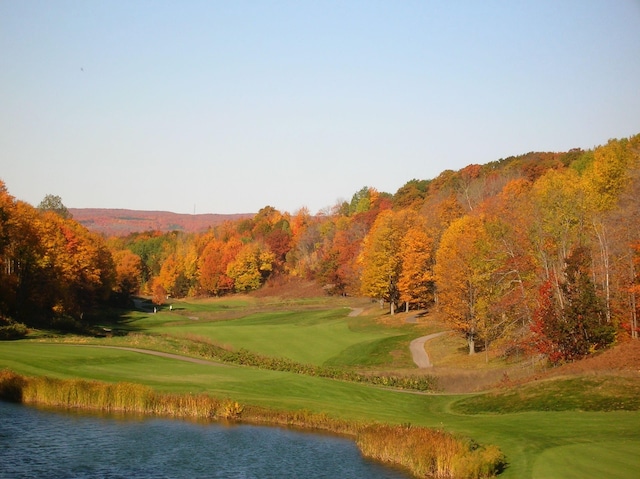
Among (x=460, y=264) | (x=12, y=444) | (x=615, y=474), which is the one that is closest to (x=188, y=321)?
(x=460, y=264)

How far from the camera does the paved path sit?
2381 inches

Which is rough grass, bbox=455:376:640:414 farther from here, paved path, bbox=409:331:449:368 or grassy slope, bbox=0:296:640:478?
paved path, bbox=409:331:449:368

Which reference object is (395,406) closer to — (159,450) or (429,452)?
(429,452)

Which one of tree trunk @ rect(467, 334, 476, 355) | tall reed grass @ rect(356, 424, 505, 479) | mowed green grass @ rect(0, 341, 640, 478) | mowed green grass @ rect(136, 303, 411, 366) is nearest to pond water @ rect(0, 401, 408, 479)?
tall reed grass @ rect(356, 424, 505, 479)

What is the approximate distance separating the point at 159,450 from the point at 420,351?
4169cm

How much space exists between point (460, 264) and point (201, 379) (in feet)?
95.9

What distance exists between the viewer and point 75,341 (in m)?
56.8

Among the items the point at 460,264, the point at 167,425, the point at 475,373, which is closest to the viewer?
the point at 167,425

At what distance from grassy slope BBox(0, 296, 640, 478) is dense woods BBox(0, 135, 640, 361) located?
13915 mm

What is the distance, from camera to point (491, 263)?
2349 inches

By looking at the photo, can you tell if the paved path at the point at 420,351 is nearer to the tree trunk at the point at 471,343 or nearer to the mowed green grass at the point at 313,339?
the mowed green grass at the point at 313,339

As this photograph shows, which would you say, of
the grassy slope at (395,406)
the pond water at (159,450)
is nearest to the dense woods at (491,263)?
the grassy slope at (395,406)

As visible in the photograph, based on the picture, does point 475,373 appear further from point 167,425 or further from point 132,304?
point 132,304

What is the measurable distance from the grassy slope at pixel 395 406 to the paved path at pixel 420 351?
17.7m
